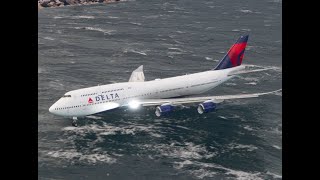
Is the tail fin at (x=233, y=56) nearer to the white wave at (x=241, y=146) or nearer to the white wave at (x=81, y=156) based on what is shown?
the white wave at (x=241, y=146)

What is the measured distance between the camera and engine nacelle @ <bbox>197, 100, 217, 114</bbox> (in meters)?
115

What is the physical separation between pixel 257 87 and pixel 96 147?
68.4 m

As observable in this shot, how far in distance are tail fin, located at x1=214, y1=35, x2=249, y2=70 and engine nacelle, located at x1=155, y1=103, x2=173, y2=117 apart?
29.1m

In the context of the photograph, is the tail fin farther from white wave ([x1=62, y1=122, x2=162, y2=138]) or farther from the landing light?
white wave ([x1=62, y1=122, x2=162, y2=138])

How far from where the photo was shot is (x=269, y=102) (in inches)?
5212

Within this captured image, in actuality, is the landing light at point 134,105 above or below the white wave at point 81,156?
above

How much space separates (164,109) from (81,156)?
2783cm

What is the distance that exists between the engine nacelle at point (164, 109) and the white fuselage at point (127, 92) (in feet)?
21.1

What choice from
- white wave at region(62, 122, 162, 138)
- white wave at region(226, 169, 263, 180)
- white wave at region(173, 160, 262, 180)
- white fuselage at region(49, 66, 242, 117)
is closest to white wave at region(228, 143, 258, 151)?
white wave at region(173, 160, 262, 180)

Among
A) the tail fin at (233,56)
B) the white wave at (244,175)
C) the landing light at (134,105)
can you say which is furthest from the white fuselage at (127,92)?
the white wave at (244,175)

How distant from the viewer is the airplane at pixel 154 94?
10419 centimetres

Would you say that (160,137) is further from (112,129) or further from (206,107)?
(206,107)
